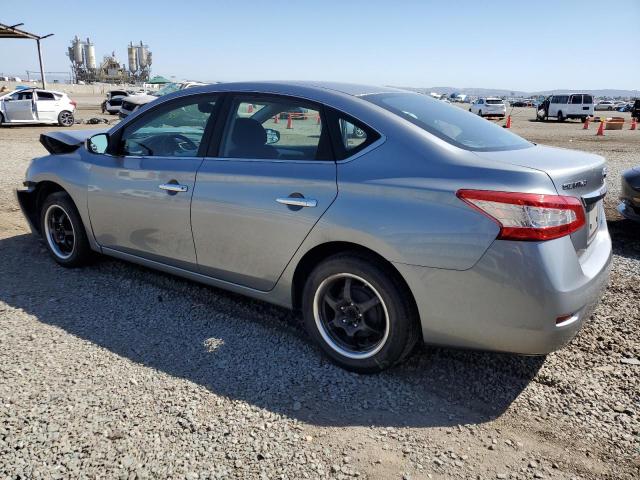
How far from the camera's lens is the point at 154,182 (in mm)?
3723

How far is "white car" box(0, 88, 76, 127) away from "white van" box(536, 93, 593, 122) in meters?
31.4

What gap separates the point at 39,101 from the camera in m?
22.6

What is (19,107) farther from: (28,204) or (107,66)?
(107,66)

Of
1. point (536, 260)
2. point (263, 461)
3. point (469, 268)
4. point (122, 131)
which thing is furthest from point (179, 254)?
point (536, 260)

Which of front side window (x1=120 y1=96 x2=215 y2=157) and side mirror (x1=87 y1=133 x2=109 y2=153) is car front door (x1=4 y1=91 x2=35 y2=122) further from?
front side window (x1=120 y1=96 x2=215 y2=157)

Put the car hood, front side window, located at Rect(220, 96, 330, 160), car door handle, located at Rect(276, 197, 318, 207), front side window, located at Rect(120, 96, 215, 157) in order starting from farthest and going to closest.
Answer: the car hood < front side window, located at Rect(120, 96, 215, 157) < front side window, located at Rect(220, 96, 330, 160) < car door handle, located at Rect(276, 197, 318, 207)

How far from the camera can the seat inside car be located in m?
3.33

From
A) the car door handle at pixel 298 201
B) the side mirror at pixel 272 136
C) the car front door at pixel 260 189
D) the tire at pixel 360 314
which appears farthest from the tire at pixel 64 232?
the tire at pixel 360 314

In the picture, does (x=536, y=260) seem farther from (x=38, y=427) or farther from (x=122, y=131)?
(x=122, y=131)

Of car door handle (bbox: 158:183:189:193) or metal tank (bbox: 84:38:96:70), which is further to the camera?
metal tank (bbox: 84:38:96:70)

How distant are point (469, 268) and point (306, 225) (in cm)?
96

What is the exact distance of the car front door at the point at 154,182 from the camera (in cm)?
360

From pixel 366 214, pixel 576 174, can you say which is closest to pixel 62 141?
pixel 366 214

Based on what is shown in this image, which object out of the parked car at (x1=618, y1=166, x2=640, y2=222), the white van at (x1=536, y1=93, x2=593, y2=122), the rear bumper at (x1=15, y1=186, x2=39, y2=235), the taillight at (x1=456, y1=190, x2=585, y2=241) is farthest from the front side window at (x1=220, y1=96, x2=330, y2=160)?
the white van at (x1=536, y1=93, x2=593, y2=122)
